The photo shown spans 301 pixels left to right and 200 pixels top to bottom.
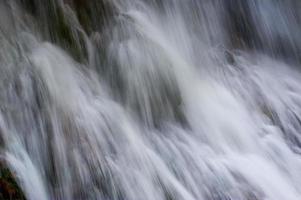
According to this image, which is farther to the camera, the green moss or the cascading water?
the cascading water

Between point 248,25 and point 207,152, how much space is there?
3.28 meters

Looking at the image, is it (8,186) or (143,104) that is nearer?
(8,186)

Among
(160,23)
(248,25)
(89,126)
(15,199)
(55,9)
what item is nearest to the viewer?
(15,199)

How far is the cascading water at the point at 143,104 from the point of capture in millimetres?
5191

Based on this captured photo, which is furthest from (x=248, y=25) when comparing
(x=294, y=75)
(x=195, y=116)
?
(x=195, y=116)

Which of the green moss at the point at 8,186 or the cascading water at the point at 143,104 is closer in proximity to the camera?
the green moss at the point at 8,186

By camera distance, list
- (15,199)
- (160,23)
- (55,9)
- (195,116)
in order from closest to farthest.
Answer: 1. (15,199)
2. (195,116)
3. (55,9)
4. (160,23)

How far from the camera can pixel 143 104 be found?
6238 millimetres

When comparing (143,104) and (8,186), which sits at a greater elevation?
(8,186)

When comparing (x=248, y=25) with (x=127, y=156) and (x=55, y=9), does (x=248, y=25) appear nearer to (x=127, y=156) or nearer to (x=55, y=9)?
(x=55, y=9)

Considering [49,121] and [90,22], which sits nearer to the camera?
[49,121]

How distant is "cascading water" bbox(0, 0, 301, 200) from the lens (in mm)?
5191

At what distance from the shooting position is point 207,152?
586 cm

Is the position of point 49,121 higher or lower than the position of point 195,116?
higher
